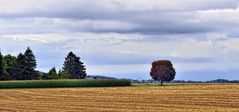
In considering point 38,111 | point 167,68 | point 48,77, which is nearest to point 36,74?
point 48,77

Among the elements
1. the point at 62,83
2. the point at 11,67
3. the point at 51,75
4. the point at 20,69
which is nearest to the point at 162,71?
the point at 51,75

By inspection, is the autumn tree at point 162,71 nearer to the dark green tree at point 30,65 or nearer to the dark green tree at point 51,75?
the dark green tree at point 51,75

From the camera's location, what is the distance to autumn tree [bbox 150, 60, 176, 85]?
438ft

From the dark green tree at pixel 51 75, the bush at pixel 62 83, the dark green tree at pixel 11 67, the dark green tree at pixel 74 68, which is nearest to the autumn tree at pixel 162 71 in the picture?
the dark green tree at pixel 74 68

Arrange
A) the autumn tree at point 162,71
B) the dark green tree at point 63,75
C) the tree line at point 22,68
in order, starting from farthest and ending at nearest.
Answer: the autumn tree at point 162,71 < the dark green tree at point 63,75 < the tree line at point 22,68

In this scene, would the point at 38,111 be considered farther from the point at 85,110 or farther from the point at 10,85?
the point at 10,85

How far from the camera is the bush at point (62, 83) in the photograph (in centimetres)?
9169

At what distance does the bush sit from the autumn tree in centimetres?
3439

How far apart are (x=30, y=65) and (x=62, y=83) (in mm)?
24198

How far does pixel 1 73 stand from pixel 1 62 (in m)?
2.53

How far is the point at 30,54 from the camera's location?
389 ft

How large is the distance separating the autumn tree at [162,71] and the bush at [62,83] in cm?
3439

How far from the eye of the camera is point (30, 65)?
117 metres

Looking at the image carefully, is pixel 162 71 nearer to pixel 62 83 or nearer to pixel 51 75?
pixel 51 75
